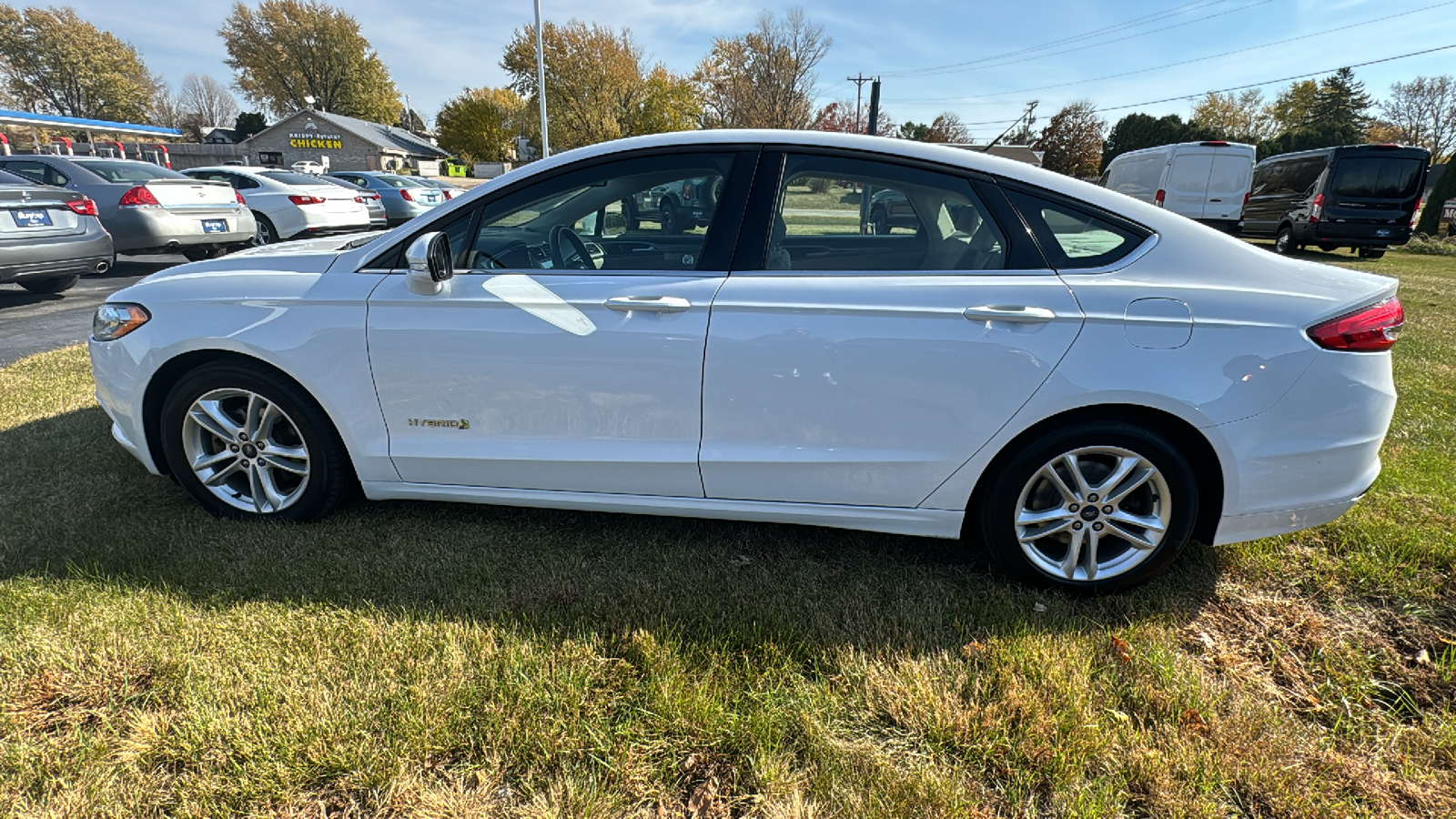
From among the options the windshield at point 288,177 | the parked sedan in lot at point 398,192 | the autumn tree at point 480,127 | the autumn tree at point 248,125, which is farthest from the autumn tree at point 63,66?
the windshield at point 288,177

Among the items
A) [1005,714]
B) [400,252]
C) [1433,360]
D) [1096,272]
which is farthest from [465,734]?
[1433,360]

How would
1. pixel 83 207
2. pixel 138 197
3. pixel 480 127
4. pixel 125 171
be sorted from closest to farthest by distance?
pixel 83 207 → pixel 138 197 → pixel 125 171 → pixel 480 127

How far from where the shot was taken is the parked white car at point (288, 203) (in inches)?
448

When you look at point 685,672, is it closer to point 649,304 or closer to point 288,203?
point 649,304

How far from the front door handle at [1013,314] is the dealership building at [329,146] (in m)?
58.0

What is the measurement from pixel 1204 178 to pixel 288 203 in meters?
17.3

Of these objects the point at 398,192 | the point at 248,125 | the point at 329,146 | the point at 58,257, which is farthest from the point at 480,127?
the point at 58,257

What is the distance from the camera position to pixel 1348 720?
2.03m

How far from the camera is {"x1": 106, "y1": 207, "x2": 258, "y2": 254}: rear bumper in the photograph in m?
8.66

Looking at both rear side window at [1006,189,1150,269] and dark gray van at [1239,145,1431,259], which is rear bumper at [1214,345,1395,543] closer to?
rear side window at [1006,189,1150,269]

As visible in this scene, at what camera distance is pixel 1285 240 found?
1623 centimetres

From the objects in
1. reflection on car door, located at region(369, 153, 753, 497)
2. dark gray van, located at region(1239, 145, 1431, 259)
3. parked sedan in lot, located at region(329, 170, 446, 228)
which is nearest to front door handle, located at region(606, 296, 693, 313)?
reflection on car door, located at region(369, 153, 753, 497)

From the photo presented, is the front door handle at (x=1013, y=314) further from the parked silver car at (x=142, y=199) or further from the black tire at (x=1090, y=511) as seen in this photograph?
the parked silver car at (x=142, y=199)

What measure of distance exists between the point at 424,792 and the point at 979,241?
2.24 meters
